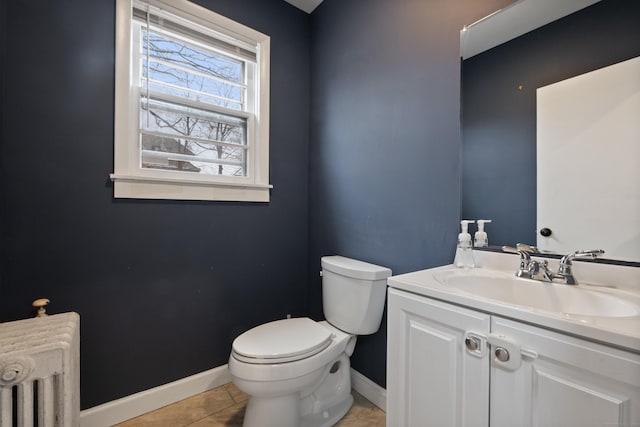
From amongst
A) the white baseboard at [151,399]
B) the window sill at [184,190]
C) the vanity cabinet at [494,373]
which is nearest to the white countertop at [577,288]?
the vanity cabinet at [494,373]

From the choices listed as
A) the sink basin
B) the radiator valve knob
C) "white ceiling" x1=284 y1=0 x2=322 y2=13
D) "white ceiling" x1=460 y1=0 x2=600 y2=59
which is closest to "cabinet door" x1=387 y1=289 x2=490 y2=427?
the sink basin

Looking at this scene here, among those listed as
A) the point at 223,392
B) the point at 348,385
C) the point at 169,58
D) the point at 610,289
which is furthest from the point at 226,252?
the point at 610,289

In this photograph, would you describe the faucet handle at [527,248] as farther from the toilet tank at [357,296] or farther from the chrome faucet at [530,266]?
the toilet tank at [357,296]

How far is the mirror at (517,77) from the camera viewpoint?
2.95ft

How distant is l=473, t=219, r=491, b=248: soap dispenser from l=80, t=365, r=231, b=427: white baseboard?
1.58 m

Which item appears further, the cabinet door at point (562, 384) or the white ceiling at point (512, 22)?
the white ceiling at point (512, 22)

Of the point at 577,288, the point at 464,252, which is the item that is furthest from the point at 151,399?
the point at 577,288

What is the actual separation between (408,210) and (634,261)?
76cm

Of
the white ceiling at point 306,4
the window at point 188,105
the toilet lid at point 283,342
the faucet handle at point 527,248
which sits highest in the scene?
the white ceiling at point 306,4

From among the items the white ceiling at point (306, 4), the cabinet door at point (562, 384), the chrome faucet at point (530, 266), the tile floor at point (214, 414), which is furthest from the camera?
the white ceiling at point (306, 4)

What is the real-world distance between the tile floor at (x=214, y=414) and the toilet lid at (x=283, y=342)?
0.48 metres

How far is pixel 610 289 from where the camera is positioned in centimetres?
83

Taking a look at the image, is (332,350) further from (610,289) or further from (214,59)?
(214,59)

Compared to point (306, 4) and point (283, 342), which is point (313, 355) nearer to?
point (283, 342)
